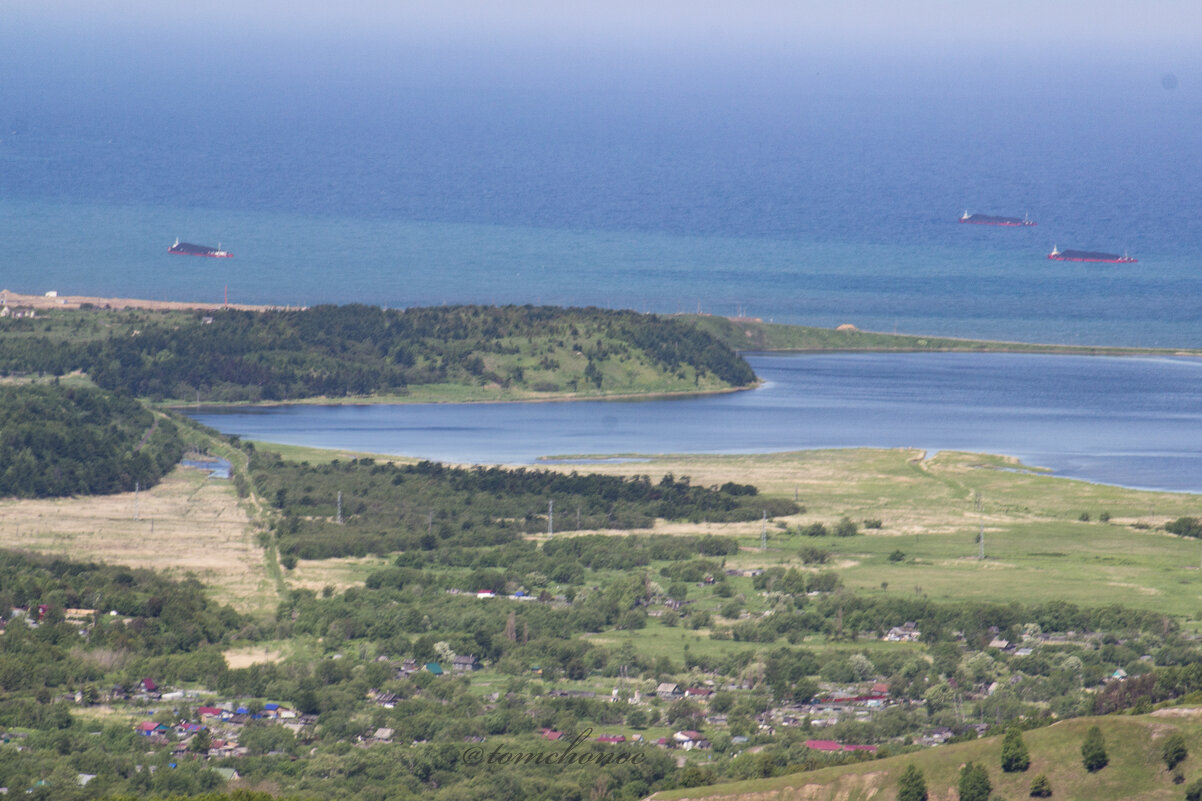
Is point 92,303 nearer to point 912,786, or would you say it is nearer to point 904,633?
point 904,633

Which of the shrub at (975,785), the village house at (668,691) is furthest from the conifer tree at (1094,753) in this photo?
the village house at (668,691)

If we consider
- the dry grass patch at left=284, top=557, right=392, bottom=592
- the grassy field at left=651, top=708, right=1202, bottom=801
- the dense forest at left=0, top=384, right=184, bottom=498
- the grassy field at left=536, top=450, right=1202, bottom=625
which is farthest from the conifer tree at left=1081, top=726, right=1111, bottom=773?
the dense forest at left=0, top=384, right=184, bottom=498

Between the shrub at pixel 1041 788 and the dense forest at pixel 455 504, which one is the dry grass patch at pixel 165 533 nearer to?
the dense forest at pixel 455 504

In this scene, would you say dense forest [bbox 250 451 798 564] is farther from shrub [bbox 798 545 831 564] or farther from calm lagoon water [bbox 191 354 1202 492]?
calm lagoon water [bbox 191 354 1202 492]

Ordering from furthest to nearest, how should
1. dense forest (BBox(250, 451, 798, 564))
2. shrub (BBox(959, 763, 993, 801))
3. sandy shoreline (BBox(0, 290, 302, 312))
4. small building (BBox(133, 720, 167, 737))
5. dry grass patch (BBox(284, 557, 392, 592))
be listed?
1. sandy shoreline (BBox(0, 290, 302, 312))
2. dense forest (BBox(250, 451, 798, 564))
3. dry grass patch (BBox(284, 557, 392, 592))
4. small building (BBox(133, 720, 167, 737))
5. shrub (BBox(959, 763, 993, 801))

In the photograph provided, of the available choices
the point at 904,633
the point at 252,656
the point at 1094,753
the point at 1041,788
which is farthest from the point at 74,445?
the point at 1094,753

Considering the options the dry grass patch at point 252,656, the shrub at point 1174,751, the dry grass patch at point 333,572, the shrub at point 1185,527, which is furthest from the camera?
the shrub at point 1185,527

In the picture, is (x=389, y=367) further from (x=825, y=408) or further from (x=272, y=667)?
(x=272, y=667)
